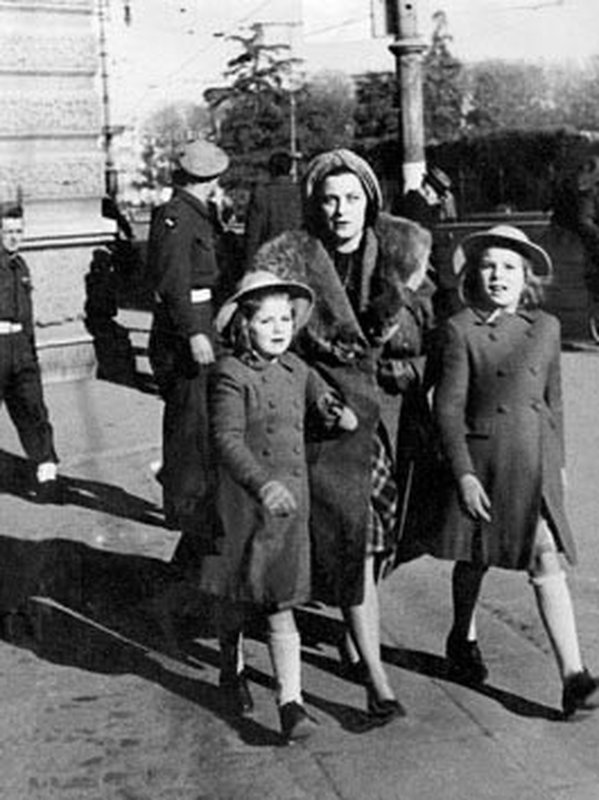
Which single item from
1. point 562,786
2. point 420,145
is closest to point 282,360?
point 562,786

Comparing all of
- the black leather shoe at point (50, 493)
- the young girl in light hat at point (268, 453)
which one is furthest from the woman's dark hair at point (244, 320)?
the black leather shoe at point (50, 493)

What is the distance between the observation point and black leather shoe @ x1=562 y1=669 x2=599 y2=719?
4.62m

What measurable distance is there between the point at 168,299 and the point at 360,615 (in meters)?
2.62

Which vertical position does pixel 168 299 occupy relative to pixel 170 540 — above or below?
above

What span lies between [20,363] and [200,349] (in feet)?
6.59

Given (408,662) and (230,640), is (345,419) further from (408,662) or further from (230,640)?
(408,662)

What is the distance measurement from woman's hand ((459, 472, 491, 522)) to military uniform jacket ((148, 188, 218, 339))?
259 cm

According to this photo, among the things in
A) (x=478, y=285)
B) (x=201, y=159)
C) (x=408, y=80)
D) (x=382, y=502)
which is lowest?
(x=382, y=502)

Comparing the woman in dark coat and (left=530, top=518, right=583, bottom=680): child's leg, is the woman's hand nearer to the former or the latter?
(left=530, top=518, right=583, bottom=680): child's leg

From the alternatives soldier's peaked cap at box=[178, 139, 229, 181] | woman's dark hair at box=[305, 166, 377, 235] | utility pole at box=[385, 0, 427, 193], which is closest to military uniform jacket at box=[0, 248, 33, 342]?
soldier's peaked cap at box=[178, 139, 229, 181]

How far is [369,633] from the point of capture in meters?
4.79

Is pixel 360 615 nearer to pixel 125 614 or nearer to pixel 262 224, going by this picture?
pixel 125 614

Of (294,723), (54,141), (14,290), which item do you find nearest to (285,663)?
(294,723)

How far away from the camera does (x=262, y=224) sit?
1120cm
